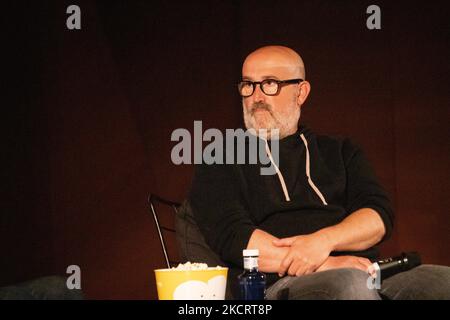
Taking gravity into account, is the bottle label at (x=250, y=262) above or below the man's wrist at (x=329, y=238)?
above

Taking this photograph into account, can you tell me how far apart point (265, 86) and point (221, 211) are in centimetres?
53

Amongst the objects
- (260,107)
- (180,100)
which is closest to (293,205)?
(260,107)

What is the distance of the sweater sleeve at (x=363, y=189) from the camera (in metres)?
2.62

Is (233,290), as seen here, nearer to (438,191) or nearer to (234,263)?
(234,263)

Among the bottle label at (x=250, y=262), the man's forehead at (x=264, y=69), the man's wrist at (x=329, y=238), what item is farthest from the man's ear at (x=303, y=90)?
the bottle label at (x=250, y=262)

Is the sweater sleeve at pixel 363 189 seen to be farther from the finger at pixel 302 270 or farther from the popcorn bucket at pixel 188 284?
the popcorn bucket at pixel 188 284

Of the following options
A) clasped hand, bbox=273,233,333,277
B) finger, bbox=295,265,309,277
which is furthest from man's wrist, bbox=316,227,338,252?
finger, bbox=295,265,309,277

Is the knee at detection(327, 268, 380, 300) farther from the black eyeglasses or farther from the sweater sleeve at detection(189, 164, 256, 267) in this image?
the black eyeglasses

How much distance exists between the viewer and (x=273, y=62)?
276 centimetres

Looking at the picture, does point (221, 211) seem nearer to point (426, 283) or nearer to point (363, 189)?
point (363, 189)

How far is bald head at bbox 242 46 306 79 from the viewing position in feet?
9.00

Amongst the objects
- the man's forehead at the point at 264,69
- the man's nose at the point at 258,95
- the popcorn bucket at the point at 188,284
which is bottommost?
the popcorn bucket at the point at 188,284
